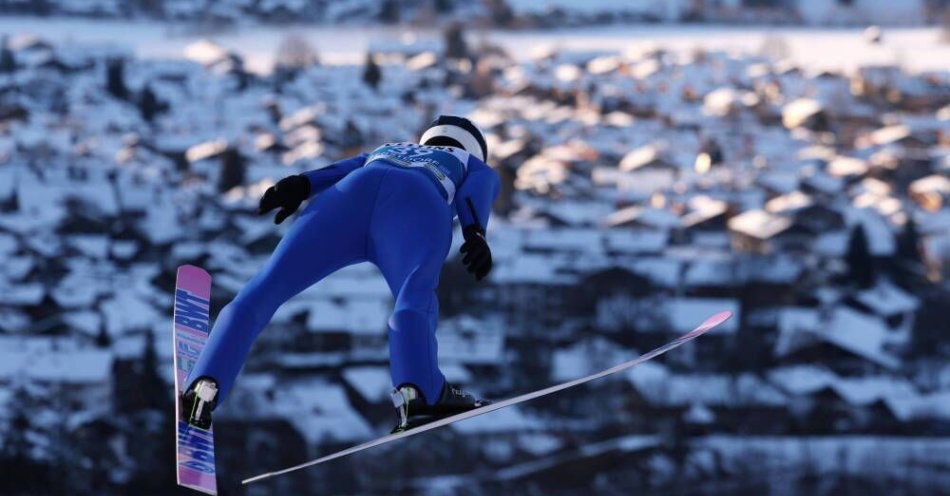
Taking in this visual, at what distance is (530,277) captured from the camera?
21062mm

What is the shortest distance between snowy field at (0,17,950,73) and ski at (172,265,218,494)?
117 ft

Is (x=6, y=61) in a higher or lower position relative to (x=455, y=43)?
higher

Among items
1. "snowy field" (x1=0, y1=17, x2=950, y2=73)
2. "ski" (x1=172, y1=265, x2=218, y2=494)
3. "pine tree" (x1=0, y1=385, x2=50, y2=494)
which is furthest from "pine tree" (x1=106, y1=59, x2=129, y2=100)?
"ski" (x1=172, y1=265, x2=218, y2=494)

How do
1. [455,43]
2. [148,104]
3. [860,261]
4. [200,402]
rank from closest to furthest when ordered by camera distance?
1. [200,402]
2. [860,261]
3. [148,104]
4. [455,43]

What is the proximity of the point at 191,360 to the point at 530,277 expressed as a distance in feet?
54.3

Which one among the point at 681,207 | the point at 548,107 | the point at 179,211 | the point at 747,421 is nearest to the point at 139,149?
the point at 179,211

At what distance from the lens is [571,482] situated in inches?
636

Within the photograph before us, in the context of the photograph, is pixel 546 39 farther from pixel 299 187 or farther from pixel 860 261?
pixel 299 187

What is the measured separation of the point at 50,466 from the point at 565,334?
528 centimetres

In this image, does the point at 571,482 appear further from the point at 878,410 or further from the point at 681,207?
the point at 681,207

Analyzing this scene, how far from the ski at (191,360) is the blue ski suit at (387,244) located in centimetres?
11

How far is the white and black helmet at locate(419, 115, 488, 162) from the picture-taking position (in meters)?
4.66

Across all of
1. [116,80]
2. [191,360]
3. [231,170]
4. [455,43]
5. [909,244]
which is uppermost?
[191,360]

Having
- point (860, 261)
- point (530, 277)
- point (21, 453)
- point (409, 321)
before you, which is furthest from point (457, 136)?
point (860, 261)
